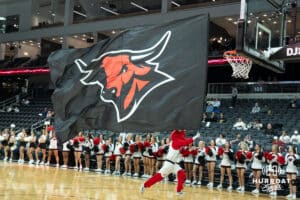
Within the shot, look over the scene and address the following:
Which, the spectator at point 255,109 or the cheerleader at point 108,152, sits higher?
the spectator at point 255,109

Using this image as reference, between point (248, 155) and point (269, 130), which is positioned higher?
point (269, 130)

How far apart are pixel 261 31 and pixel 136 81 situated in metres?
3.59

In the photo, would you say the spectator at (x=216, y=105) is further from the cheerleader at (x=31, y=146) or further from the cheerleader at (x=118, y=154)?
the cheerleader at (x=31, y=146)

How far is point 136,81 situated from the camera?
18.9 feet

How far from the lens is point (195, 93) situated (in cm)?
514

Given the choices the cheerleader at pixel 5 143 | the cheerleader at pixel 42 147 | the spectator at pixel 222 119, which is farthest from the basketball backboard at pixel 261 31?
the cheerleader at pixel 5 143

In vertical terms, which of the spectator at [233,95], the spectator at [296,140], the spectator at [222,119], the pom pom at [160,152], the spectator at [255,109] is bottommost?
the pom pom at [160,152]

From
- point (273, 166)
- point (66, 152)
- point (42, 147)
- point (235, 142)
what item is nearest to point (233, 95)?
point (235, 142)

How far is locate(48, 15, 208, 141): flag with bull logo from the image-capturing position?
522cm

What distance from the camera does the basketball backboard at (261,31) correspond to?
24.9ft

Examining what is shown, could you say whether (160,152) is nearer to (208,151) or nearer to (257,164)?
(208,151)

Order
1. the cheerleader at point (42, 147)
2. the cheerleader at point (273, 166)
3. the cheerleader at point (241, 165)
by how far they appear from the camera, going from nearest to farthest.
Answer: the cheerleader at point (273, 166)
the cheerleader at point (241, 165)
the cheerleader at point (42, 147)

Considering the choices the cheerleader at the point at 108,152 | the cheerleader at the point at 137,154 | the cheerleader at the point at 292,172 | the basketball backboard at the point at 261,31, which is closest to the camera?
the basketball backboard at the point at 261,31

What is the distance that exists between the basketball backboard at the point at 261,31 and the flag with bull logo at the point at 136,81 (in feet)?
7.42
